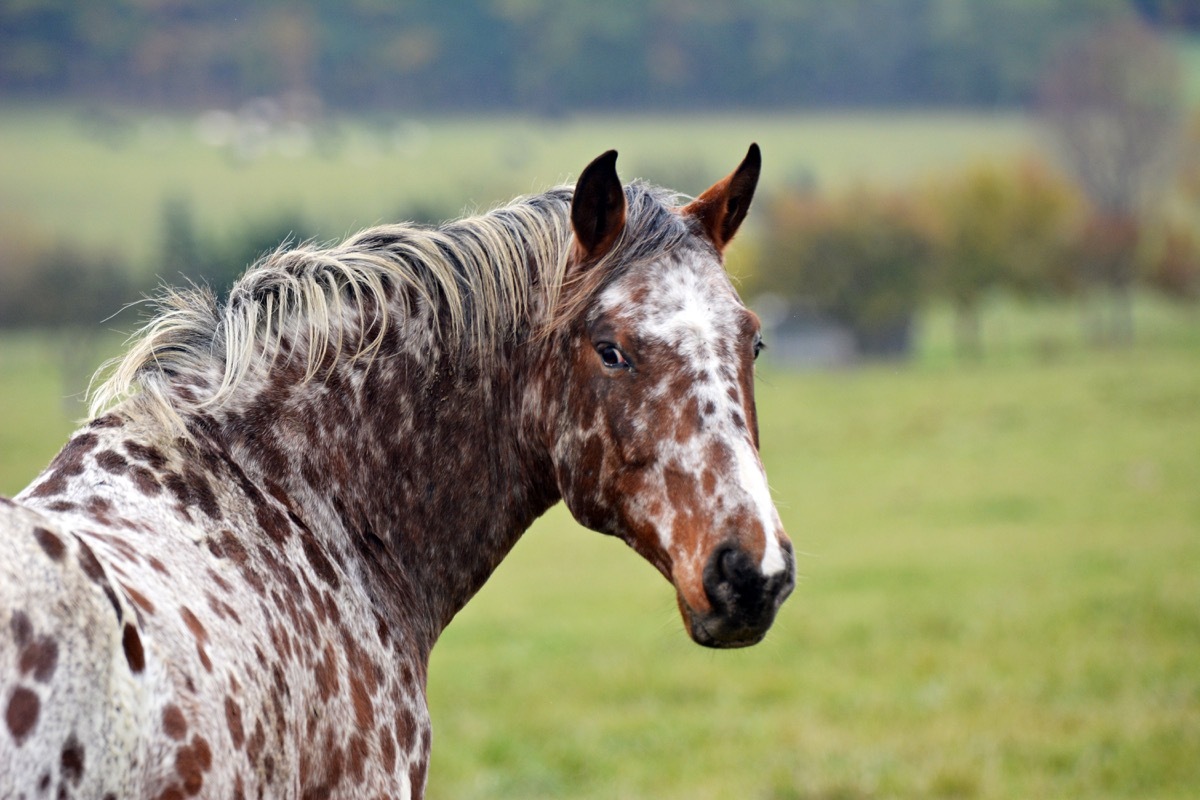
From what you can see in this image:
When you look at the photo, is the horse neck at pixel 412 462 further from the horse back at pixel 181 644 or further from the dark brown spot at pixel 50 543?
the dark brown spot at pixel 50 543

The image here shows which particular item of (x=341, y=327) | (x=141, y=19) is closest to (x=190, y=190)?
(x=141, y=19)

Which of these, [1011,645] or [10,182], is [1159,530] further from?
[10,182]

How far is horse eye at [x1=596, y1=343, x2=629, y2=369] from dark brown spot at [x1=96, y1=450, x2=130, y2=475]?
3.94 feet

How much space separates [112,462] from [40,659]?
2.49ft

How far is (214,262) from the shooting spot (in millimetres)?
27625

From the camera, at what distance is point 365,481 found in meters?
3.21

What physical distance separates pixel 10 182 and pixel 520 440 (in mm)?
72803

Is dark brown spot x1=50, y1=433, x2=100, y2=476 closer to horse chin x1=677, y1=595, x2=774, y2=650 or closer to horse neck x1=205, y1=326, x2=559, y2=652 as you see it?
horse neck x1=205, y1=326, x2=559, y2=652

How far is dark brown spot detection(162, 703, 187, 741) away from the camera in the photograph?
2216 millimetres

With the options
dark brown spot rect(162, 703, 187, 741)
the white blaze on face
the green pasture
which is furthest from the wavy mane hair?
the green pasture

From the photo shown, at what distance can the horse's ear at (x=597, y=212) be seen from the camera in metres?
3.14

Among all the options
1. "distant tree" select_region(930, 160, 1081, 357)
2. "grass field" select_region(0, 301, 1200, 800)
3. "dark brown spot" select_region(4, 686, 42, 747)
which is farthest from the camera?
"distant tree" select_region(930, 160, 1081, 357)

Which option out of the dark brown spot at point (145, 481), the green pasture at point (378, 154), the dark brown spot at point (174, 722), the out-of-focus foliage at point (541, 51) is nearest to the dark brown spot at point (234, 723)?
the dark brown spot at point (174, 722)

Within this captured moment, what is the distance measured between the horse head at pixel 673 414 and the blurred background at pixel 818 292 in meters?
0.65
